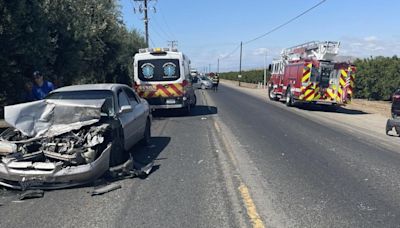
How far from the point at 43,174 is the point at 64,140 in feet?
2.27

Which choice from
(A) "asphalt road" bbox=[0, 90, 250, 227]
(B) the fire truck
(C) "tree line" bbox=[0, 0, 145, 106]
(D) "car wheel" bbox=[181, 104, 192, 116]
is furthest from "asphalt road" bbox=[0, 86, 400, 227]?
(B) the fire truck

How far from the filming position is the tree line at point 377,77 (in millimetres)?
29531

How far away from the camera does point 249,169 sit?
8008mm

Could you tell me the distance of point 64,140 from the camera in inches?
273

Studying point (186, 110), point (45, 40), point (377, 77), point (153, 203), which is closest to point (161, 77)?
point (186, 110)

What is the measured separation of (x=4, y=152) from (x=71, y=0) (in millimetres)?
9893

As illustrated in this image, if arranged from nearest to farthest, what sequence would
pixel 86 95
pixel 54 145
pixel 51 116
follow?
1. pixel 54 145
2. pixel 51 116
3. pixel 86 95

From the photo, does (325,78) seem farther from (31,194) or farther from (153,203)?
(31,194)

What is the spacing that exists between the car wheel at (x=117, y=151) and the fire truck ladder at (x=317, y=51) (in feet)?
58.0

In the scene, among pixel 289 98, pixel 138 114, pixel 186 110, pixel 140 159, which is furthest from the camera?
pixel 289 98

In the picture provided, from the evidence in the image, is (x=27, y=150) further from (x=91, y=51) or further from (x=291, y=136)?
(x=91, y=51)

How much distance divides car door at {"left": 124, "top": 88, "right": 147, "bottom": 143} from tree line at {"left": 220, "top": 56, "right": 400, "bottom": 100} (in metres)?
23.2

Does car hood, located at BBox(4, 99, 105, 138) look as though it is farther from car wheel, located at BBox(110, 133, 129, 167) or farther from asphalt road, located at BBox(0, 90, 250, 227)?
asphalt road, located at BBox(0, 90, 250, 227)

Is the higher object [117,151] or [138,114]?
[138,114]
